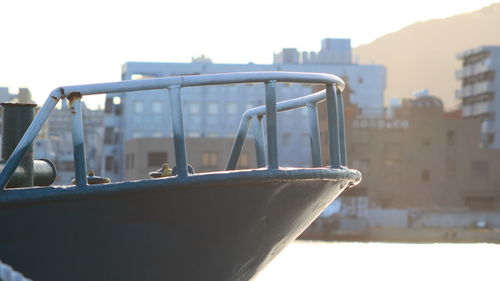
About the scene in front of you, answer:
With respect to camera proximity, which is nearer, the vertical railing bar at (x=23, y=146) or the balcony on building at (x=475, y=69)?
the vertical railing bar at (x=23, y=146)

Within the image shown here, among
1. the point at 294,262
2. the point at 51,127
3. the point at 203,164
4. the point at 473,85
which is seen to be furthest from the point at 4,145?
the point at 51,127

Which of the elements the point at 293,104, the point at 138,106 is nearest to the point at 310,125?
the point at 293,104

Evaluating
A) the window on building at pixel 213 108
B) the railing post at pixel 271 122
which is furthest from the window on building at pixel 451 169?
the railing post at pixel 271 122

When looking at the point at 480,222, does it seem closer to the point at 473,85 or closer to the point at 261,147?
the point at 473,85

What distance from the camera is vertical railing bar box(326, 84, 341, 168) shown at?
1105cm

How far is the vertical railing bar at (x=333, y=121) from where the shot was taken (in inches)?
435

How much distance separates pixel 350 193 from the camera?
329 ft

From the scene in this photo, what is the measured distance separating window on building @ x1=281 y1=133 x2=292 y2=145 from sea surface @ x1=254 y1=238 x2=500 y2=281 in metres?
14.1

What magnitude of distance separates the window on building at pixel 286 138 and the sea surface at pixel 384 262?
1413 cm

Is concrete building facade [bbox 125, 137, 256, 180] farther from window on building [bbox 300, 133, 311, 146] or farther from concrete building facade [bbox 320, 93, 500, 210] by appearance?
window on building [bbox 300, 133, 311, 146]

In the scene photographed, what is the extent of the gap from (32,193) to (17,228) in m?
0.40

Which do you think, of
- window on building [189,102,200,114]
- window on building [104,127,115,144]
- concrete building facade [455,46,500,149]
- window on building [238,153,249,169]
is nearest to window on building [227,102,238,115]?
window on building [189,102,200,114]

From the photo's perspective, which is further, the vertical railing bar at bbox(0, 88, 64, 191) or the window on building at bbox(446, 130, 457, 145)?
the window on building at bbox(446, 130, 457, 145)

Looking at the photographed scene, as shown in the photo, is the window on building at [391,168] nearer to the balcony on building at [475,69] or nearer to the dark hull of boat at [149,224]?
the balcony on building at [475,69]
